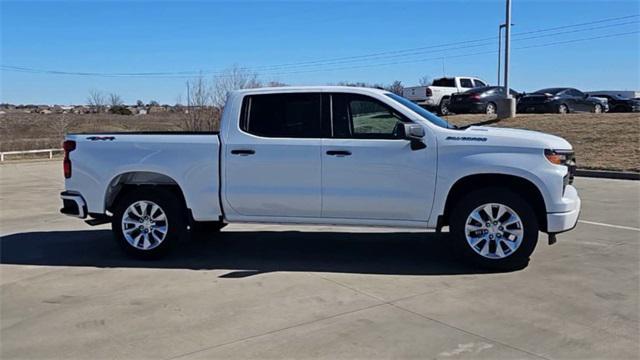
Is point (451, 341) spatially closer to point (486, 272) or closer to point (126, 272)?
point (486, 272)

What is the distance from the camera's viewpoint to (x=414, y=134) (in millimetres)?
6312

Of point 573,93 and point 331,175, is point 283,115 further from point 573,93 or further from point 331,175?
point 573,93

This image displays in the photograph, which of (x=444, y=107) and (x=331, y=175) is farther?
(x=444, y=107)

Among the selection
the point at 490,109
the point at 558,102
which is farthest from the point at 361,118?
the point at 558,102

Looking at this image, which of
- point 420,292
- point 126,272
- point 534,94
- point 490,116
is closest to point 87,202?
point 126,272

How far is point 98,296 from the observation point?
570 centimetres

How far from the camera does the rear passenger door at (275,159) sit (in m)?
6.64

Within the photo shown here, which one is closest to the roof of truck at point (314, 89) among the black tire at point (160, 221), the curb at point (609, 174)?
the black tire at point (160, 221)

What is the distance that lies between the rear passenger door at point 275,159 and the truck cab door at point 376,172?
18cm

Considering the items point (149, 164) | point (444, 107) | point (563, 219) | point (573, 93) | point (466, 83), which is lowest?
point (563, 219)

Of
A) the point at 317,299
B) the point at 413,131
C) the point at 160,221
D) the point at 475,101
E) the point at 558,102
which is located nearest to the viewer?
the point at 317,299

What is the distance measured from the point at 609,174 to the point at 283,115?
37.0ft

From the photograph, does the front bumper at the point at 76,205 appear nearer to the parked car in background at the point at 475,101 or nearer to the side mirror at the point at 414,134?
the side mirror at the point at 414,134

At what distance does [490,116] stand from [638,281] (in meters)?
21.1
